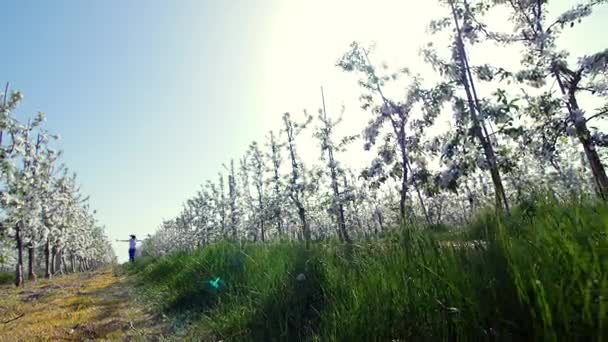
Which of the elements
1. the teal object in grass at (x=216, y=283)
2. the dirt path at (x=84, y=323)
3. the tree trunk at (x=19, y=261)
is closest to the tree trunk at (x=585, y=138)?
the teal object in grass at (x=216, y=283)

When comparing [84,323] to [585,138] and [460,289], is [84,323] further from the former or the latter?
[585,138]

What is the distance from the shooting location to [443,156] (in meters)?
7.67

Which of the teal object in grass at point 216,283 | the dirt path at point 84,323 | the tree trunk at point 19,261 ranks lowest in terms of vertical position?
the dirt path at point 84,323

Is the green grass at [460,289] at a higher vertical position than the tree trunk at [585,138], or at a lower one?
lower

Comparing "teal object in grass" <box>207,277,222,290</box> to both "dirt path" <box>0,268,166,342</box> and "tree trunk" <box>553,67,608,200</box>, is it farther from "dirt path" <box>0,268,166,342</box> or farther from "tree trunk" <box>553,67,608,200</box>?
"tree trunk" <box>553,67,608,200</box>

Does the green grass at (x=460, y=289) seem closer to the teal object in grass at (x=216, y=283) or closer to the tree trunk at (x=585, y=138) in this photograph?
the teal object in grass at (x=216, y=283)

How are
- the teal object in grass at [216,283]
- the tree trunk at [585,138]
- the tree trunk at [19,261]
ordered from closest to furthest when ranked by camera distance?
1. the teal object in grass at [216,283]
2. the tree trunk at [585,138]
3. the tree trunk at [19,261]

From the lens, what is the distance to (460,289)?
1705 millimetres

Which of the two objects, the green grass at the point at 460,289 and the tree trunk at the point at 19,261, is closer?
the green grass at the point at 460,289

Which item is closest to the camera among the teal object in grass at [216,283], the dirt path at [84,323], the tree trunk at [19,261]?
the dirt path at [84,323]

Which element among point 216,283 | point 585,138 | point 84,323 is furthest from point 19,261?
point 585,138

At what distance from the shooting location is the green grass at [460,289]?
50.2 inches

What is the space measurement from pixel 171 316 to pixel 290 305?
228 centimetres

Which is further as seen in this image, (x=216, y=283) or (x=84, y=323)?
(x=216, y=283)
